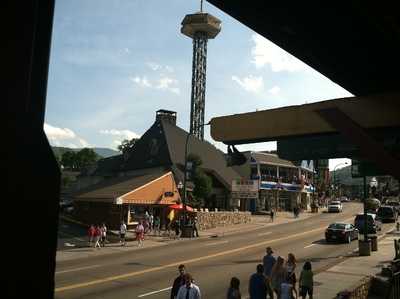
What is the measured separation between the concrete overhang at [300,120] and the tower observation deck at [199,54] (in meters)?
98.8

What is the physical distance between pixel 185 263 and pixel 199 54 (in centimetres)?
9346

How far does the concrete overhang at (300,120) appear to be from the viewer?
24.2ft

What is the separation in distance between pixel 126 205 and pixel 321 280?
23.0 meters

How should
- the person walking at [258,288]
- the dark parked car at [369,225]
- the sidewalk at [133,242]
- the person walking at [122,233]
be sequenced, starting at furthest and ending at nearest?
1. the dark parked car at [369,225]
2. the person walking at [122,233]
3. the sidewalk at [133,242]
4. the person walking at [258,288]

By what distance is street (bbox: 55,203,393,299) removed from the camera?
1544 cm

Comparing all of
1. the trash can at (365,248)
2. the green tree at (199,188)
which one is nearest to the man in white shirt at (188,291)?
the trash can at (365,248)

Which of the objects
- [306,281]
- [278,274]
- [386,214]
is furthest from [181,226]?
[386,214]

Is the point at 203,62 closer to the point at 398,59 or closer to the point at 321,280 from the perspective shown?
the point at 321,280

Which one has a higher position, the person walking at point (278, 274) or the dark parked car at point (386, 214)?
the dark parked car at point (386, 214)

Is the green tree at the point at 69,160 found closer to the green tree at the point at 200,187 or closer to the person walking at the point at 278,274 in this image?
the green tree at the point at 200,187

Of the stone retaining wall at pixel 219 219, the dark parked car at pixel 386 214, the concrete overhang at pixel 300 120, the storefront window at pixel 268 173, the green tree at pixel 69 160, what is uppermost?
the green tree at pixel 69 160

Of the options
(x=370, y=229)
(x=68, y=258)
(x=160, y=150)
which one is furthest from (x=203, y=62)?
(x=68, y=258)

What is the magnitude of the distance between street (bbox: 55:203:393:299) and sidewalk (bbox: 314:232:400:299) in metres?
0.62

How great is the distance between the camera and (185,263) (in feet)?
70.8
